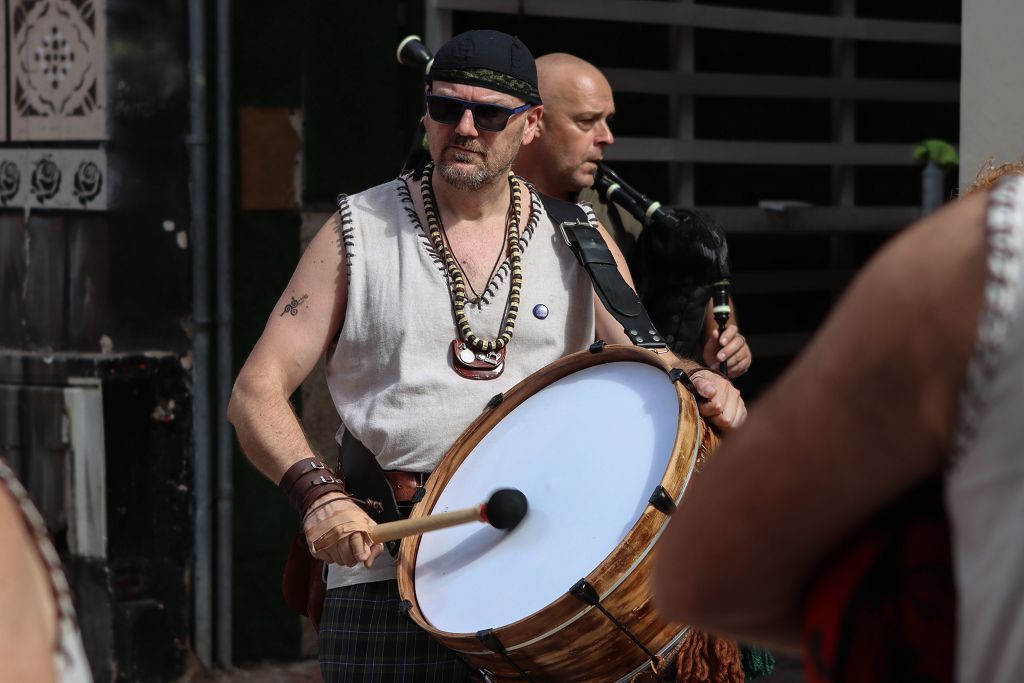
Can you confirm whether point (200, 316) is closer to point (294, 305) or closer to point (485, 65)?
point (294, 305)

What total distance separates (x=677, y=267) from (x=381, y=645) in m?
1.37

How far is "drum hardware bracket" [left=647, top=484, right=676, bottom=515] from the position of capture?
2.35 metres

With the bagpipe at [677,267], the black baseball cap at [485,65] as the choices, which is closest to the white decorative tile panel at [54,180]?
the bagpipe at [677,267]

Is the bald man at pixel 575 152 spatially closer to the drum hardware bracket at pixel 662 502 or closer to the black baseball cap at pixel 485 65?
the black baseball cap at pixel 485 65

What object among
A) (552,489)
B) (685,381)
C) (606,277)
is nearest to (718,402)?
(685,381)

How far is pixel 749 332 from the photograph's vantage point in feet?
21.9

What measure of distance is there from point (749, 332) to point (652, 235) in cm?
294

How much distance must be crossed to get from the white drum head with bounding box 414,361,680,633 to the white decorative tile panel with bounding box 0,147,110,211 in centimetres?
232

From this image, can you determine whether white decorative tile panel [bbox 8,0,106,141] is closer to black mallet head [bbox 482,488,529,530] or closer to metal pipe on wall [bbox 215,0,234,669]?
metal pipe on wall [bbox 215,0,234,669]

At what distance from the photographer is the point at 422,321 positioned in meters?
2.87

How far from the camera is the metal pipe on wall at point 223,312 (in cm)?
462

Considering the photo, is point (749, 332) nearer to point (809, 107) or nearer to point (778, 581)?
point (809, 107)

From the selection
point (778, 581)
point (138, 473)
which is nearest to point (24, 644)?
point (778, 581)

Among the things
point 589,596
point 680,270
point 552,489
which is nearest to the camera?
point 589,596
